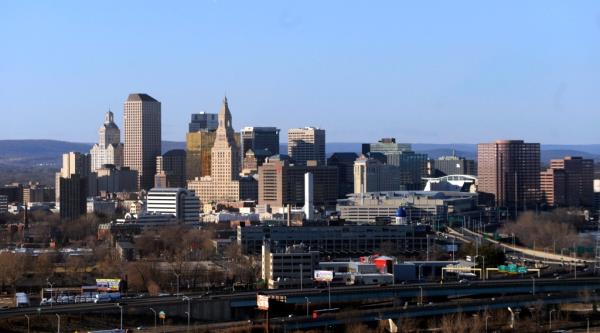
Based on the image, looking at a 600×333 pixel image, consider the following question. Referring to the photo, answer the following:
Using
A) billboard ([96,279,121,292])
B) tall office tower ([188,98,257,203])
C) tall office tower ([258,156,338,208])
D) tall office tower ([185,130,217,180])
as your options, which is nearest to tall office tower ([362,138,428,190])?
tall office tower ([185,130,217,180])

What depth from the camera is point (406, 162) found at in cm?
13775

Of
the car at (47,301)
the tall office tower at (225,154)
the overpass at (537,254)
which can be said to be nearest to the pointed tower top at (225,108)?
the tall office tower at (225,154)

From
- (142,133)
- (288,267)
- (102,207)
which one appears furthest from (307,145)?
(288,267)

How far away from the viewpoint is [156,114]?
471 ft

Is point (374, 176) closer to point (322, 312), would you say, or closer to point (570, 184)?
point (570, 184)

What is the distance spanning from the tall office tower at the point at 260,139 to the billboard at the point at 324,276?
8148 centimetres

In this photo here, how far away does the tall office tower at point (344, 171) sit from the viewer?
12222 centimetres

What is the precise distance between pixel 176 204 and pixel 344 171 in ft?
109

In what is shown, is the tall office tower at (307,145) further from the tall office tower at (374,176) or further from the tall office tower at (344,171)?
the tall office tower at (374,176)

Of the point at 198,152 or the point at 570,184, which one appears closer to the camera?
the point at 570,184

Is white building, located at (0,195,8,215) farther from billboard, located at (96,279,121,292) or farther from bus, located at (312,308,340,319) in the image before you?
bus, located at (312,308,340,319)

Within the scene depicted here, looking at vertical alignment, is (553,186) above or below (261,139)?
below

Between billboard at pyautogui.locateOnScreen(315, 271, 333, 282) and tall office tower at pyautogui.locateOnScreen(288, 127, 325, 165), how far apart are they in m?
77.7

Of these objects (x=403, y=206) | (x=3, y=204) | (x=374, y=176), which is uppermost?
(x=374, y=176)
